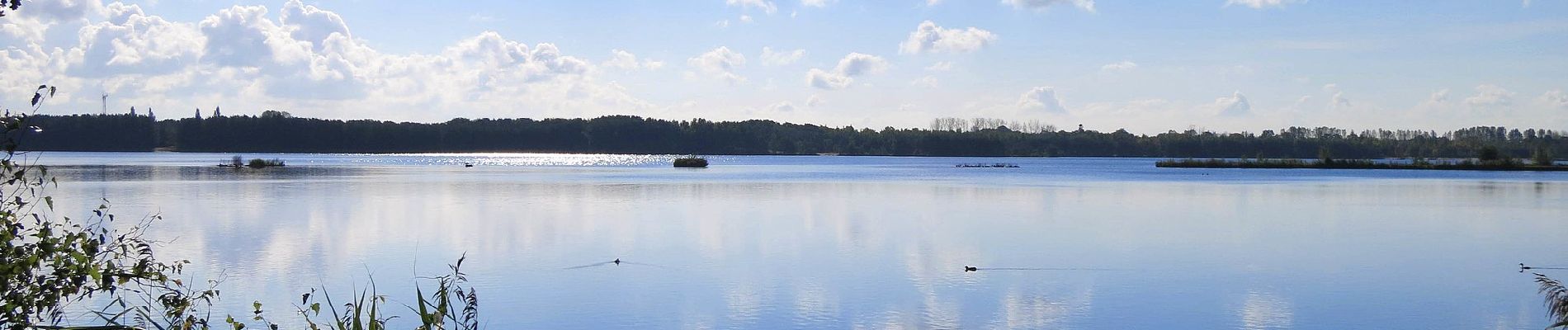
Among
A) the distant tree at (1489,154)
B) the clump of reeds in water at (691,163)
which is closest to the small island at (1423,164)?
the distant tree at (1489,154)

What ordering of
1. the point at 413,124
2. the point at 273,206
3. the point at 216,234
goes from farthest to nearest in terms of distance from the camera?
the point at 413,124, the point at 273,206, the point at 216,234

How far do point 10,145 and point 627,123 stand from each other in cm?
16137

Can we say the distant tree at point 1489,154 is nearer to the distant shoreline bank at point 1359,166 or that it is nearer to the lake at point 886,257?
the distant shoreline bank at point 1359,166

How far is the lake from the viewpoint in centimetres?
1006

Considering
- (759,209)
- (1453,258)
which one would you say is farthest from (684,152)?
(1453,258)

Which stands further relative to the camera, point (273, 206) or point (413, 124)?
point (413, 124)

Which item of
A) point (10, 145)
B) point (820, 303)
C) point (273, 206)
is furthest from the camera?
point (273, 206)

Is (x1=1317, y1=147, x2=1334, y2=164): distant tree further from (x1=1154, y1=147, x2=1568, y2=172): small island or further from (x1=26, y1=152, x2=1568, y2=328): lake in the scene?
(x1=26, y1=152, x2=1568, y2=328): lake

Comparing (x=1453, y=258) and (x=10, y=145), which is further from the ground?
(x=10, y=145)

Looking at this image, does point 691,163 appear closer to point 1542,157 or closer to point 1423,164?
point 1423,164

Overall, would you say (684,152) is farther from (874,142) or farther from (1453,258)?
(1453,258)

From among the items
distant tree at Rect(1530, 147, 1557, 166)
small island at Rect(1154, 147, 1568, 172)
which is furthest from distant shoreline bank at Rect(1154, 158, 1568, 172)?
distant tree at Rect(1530, 147, 1557, 166)

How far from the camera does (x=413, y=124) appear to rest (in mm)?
158875

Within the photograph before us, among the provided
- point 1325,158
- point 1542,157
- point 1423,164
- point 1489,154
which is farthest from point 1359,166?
point 1542,157
